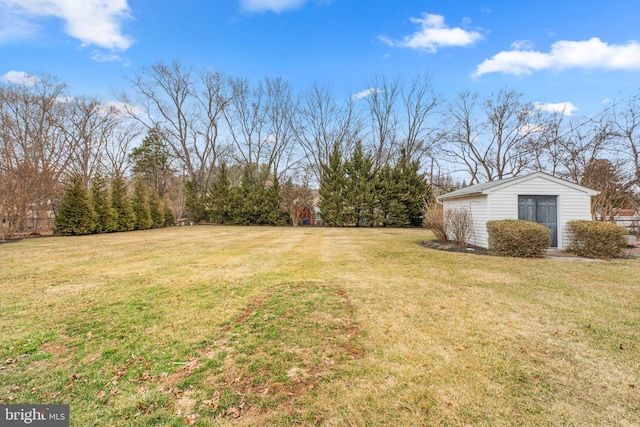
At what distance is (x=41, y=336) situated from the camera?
9.85 ft

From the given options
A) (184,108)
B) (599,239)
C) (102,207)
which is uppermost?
(184,108)

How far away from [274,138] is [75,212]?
1663cm

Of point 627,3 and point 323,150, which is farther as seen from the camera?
point 323,150

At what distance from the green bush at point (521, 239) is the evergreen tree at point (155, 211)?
2054 centimetres

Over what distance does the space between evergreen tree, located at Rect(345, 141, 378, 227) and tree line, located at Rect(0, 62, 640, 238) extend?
82 millimetres

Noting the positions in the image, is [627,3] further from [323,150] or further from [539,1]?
[323,150]

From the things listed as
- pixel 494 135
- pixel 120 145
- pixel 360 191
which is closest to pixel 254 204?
pixel 360 191

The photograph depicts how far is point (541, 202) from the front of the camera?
908 cm

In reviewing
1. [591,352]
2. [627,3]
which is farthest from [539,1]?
[591,352]

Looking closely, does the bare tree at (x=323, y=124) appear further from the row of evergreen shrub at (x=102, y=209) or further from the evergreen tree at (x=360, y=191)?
the row of evergreen shrub at (x=102, y=209)

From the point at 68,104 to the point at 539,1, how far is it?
28.5m

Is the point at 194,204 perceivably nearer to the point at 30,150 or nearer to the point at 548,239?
the point at 30,150

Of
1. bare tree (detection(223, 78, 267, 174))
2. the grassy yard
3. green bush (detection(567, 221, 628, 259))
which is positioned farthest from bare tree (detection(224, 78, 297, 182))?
the grassy yard

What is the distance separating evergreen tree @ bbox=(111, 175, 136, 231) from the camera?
16.6m
